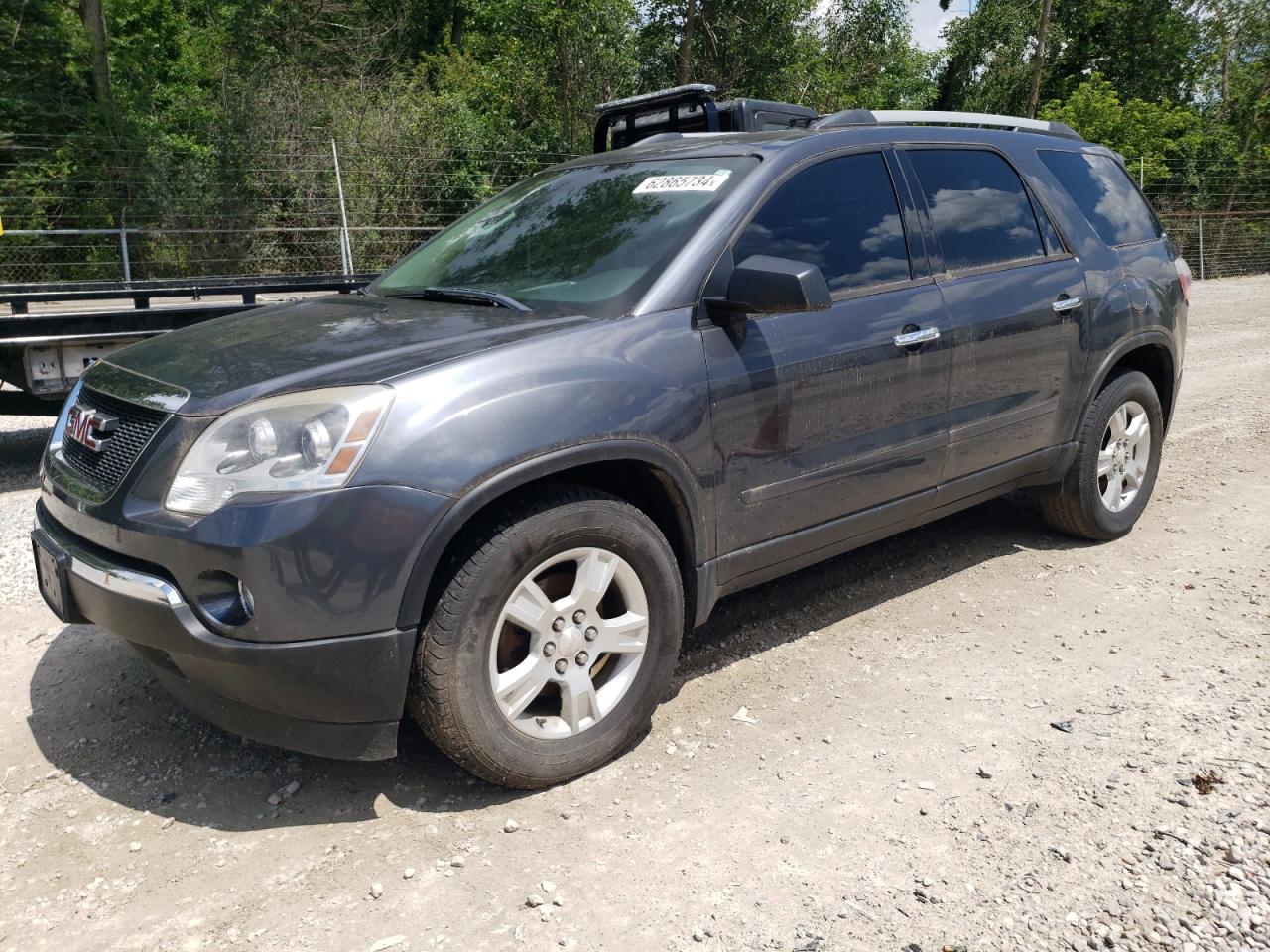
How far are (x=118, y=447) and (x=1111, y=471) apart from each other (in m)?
4.28

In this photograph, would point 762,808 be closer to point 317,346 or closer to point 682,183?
point 317,346

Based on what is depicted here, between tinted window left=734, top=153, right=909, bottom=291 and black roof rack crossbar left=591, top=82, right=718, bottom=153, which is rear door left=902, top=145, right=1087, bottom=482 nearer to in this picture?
tinted window left=734, top=153, right=909, bottom=291

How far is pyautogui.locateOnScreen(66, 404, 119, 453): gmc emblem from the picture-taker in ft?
9.90

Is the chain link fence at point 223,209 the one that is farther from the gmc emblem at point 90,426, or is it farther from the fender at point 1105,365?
the gmc emblem at point 90,426

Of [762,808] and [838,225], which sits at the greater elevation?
[838,225]

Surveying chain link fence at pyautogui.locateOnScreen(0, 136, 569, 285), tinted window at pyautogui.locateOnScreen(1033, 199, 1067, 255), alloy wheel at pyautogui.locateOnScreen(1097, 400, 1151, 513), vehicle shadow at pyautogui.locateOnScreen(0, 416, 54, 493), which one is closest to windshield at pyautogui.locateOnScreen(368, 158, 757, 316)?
tinted window at pyautogui.locateOnScreen(1033, 199, 1067, 255)

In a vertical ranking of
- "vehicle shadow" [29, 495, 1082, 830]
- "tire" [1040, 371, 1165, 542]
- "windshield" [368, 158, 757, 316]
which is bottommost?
"vehicle shadow" [29, 495, 1082, 830]

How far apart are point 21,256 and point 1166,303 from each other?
55.2 feet

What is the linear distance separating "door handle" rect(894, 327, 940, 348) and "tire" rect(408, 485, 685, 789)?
127 centimetres

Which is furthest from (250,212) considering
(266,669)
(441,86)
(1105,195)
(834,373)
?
(266,669)

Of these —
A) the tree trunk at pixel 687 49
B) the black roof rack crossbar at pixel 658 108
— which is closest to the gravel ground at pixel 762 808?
the black roof rack crossbar at pixel 658 108

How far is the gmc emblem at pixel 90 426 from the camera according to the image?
9.90 ft

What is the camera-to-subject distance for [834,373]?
3.65 meters

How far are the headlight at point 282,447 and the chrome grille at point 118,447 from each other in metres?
0.24
